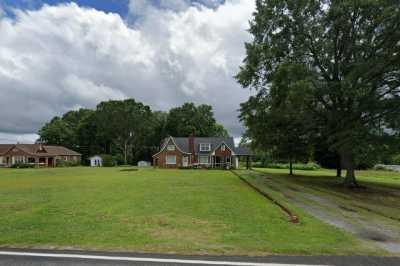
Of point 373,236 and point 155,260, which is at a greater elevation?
point 155,260

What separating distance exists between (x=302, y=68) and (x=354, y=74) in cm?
309

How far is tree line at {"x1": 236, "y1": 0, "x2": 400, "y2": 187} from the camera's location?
1867 cm

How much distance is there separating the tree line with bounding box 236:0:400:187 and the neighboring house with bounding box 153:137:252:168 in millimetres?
25616

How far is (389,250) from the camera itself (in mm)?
6652

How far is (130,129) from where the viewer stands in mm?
69562

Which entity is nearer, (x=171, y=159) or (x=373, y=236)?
(x=373, y=236)

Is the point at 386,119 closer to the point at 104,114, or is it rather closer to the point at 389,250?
the point at 389,250

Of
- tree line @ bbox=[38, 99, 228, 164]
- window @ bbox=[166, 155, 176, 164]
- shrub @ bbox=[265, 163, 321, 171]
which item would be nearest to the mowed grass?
window @ bbox=[166, 155, 176, 164]

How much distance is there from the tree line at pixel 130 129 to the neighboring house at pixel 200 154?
53.4ft

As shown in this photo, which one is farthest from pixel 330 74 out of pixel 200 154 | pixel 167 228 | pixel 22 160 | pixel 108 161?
pixel 22 160

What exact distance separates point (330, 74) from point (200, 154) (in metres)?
33.5

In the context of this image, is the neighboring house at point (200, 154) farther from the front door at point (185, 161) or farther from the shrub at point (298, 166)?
the shrub at point (298, 166)

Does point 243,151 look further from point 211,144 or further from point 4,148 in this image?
point 4,148

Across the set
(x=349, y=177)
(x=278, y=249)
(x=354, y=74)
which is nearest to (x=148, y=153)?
(x=349, y=177)
